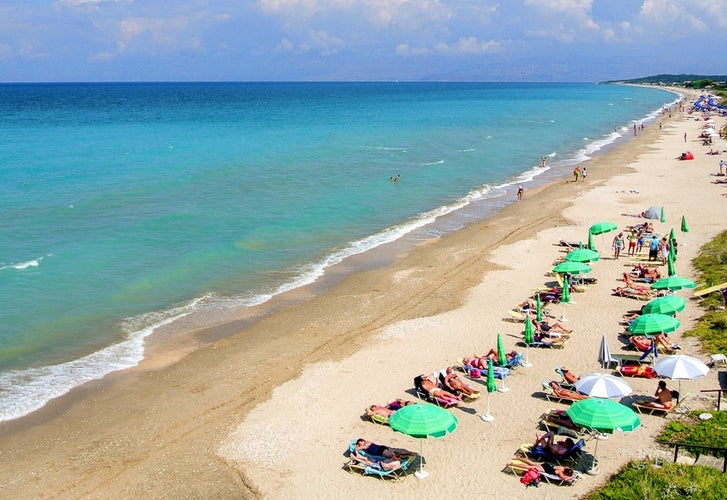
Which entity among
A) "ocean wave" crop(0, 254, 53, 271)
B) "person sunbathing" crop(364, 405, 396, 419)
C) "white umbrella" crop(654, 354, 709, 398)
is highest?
"white umbrella" crop(654, 354, 709, 398)

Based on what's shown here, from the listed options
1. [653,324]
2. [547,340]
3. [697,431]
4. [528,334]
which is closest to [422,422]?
[697,431]

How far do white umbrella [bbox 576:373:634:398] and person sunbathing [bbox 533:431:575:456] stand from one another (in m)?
1.26

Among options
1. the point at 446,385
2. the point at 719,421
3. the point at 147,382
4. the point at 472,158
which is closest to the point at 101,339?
the point at 147,382

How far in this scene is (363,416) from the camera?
17.0 m

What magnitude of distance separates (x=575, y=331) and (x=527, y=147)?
166 ft

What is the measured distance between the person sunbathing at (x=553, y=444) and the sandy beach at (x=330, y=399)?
74 centimetres

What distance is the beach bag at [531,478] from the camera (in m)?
13.9

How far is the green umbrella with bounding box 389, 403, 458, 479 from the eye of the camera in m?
13.9

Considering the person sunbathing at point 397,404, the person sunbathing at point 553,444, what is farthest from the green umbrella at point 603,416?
the person sunbathing at point 397,404

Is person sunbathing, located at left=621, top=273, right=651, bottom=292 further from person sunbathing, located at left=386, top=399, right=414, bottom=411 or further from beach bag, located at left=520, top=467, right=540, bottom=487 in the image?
beach bag, located at left=520, top=467, right=540, bottom=487

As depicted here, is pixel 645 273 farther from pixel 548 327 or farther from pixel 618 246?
pixel 548 327

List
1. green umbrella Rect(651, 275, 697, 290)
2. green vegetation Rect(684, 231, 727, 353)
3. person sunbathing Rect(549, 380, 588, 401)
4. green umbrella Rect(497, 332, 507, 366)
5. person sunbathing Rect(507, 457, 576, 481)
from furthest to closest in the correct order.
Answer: green umbrella Rect(651, 275, 697, 290)
green vegetation Rect(684, 231, 727, 353)
green umbrella Rect(497, 332, 507, 366)
person sunbathing Rect(549, 380, 588, 401)
person sunbathing Rect(507, 457, 576, 481)

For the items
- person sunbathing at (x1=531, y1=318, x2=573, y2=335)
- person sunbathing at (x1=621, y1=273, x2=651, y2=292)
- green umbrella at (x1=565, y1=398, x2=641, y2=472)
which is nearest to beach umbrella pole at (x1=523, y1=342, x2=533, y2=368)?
person sunbathing at (x1=531, y1=318, x2=573, y2=335)

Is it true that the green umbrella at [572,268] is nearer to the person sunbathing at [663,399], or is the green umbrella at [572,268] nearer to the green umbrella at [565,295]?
the green umbrella at [565,295]
